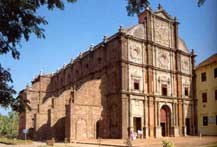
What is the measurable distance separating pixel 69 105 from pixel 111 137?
6.47m

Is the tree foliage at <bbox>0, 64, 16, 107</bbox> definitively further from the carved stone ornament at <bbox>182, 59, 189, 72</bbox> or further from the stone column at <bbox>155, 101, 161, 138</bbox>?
the carved stone ornament at <bbox>182, 59, 189, 72</bbox>

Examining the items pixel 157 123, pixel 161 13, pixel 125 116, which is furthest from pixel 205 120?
pixel 161 13

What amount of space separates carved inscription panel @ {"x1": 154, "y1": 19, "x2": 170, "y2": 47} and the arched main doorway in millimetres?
9095

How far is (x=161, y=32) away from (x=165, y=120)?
12206 millimetres

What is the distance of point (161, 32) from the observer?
141 ft

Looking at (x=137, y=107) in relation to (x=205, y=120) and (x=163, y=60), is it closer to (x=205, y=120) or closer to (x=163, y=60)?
(x=163, y=60)

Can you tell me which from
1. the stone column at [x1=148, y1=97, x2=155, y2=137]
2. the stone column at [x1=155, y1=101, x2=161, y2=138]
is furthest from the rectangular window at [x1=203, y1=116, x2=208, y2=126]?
the stone column at [x1=148, y1=97, x2=155, y2=137]

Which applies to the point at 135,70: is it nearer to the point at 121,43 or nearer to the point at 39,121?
the point at 121,43

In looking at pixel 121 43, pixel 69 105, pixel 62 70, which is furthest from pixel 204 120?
pixel 62 70

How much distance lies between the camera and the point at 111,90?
3819cm

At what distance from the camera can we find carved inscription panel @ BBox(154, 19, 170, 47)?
42.4 meters

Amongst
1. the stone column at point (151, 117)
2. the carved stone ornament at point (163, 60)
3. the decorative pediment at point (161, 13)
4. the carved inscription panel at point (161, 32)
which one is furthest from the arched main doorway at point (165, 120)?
the decorative pediment at point (161, 13)

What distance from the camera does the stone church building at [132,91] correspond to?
120ft

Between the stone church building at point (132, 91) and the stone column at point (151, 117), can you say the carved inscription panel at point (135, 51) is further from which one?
the stone column at point (151, 117)
